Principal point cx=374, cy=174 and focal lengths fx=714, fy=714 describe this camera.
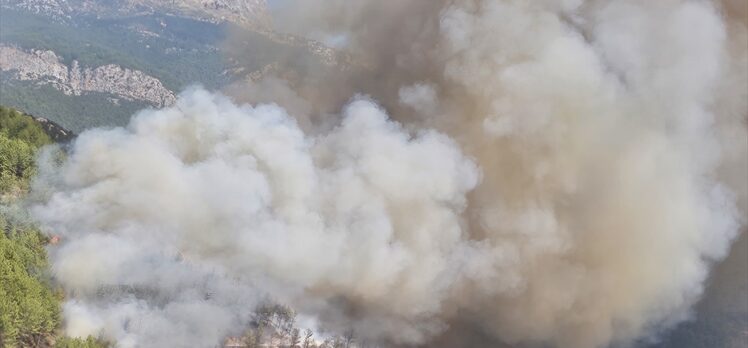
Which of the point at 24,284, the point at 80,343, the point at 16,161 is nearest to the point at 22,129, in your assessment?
the point at 16,161

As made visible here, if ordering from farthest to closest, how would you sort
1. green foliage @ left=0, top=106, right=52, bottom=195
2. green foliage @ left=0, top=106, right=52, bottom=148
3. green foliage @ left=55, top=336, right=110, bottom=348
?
green foliage @ left=0, top=106, right=52, bottom=148 → green foliage @ left=0, top=106, right=52, bottom=195 → green foliage @ left=55, top=336, right=110, bottom=348

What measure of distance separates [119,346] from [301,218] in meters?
12.2

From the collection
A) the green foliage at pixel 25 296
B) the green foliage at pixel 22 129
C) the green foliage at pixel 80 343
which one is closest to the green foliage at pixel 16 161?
the green foliage at pixel 22 129

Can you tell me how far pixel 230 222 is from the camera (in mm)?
38250

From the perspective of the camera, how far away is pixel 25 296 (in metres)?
32.2

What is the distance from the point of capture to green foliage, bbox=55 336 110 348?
2925 centimetres

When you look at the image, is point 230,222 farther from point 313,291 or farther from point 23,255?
point 23,255

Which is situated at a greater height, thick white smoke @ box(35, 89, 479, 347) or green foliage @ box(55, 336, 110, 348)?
thick white smoke @ box(35, 89, 479, 347)

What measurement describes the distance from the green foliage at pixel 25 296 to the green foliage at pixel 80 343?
4.39ft

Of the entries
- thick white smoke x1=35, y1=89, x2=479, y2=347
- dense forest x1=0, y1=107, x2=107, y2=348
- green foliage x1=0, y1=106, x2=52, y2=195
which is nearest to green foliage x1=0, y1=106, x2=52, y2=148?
green foliage x1=0, y1=106, x2=52, y2=195

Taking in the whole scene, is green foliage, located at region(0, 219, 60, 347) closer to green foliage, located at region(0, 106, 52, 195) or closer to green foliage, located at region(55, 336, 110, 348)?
green foliage, located at region(55, 336, 110, 348)

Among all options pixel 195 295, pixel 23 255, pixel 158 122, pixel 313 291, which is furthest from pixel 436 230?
pixel 23 255

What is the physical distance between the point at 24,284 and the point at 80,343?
562 cm

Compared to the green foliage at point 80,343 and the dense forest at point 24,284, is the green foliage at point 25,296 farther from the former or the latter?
the green foliage at point 80,343
